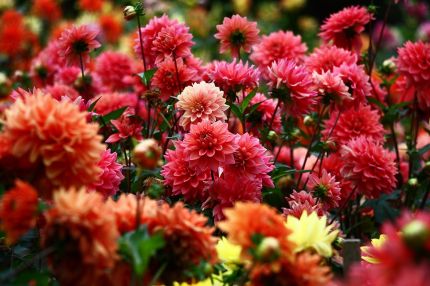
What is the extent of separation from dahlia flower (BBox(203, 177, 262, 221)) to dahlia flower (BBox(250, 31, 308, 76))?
66cm

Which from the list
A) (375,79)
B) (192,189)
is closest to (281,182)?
(192,189)

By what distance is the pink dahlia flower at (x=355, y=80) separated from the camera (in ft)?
6.49

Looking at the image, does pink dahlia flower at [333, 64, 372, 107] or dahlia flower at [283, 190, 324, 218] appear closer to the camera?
dahlia flower at [283, 190, 324, 218]

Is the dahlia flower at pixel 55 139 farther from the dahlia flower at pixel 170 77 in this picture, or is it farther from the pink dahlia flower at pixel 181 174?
the dahlia flower at pixel 170 77

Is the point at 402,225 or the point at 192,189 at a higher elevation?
the point at 192,189

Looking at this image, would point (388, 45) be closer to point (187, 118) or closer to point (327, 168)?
point (327, 168)

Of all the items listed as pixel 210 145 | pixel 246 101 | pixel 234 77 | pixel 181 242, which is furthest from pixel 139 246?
pixel 234 77

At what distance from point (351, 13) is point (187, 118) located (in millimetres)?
839

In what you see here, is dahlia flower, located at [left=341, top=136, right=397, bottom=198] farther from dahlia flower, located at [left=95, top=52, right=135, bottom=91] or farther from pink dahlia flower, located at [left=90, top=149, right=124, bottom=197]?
dahlia flower, located at [left=95, top=52, right=135, bottom=91]

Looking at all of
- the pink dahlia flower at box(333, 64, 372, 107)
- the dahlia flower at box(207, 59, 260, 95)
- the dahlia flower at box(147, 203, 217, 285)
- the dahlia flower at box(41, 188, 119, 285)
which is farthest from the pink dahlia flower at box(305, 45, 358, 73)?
the dahlia flower at box(41, 188, 119, 285)

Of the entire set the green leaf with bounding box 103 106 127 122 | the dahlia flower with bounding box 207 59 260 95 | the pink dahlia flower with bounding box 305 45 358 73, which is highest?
the pink dahlia flower with bounding box 305 45 358 73

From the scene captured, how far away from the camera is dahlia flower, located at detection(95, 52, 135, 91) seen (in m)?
2.70

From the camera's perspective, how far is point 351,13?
7.35 ft

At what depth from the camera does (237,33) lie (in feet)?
6.77
